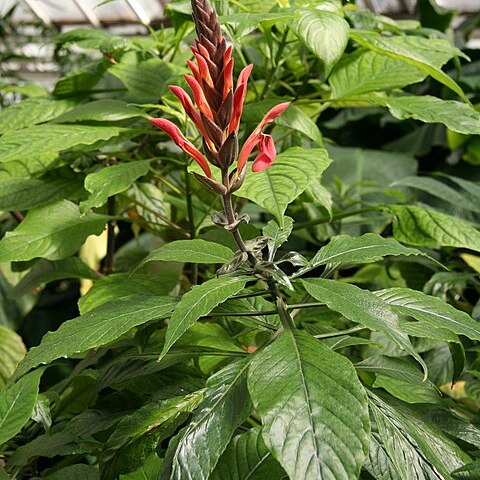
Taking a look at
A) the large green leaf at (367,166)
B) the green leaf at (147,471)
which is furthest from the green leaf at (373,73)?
the large green leaf at (367,166)

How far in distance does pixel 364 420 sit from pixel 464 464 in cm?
20

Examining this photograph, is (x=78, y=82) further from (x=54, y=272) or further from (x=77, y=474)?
(x=77, y=474)

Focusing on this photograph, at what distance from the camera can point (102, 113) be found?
1093mm

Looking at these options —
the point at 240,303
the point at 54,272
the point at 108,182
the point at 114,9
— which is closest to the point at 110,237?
the point at 54,272

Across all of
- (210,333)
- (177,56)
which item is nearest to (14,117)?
(177,56)

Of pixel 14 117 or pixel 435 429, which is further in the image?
pixel 14 117

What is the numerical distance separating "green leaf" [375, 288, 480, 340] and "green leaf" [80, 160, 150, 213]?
390 millimetres

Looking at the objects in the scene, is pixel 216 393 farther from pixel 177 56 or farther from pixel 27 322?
pixel 27 322

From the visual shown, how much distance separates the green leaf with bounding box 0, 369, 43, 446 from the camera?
2.49 ft

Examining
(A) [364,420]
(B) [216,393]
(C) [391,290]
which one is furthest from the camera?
(C) [391,290]

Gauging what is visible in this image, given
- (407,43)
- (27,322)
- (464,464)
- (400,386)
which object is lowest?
(27,322)

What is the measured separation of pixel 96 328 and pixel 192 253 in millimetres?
145

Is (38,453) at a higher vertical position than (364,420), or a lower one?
lower

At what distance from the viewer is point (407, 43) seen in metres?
1.14
